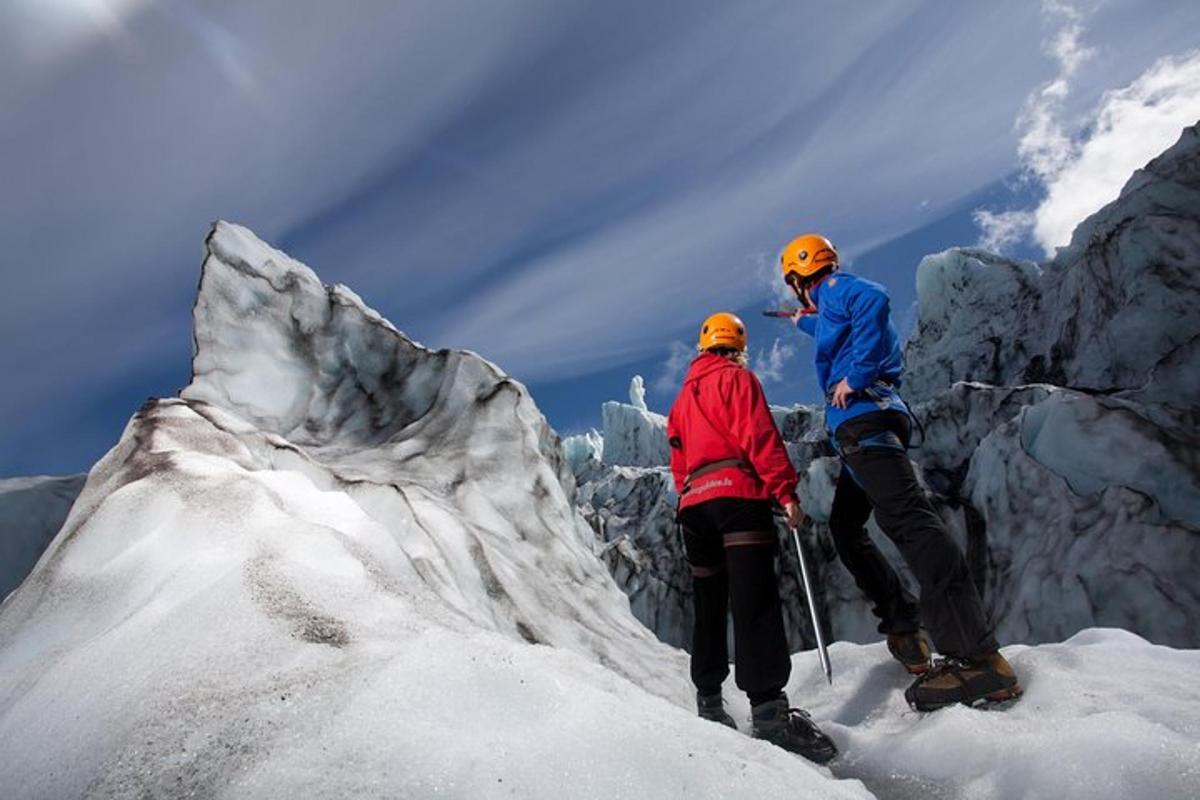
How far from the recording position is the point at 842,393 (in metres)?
3.28

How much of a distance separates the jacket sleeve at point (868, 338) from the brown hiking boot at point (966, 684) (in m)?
1.28

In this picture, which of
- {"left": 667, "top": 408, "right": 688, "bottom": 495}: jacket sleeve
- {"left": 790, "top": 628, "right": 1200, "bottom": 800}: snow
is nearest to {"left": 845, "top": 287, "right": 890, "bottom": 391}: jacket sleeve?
{"left": 667, "top": 408, "right": 688, "bottom": 495}: jacket sleeve

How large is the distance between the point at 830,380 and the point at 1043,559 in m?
10.4

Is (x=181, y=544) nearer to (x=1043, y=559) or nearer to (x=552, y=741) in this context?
(x=552, y=741)

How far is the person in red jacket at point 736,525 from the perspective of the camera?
9.68 ft

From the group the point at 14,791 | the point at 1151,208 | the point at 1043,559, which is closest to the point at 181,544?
the point at 14,791

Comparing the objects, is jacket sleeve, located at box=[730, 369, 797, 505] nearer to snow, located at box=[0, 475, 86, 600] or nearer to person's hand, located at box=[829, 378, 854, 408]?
person's hand, located at box=[829, 378, 854, 408]

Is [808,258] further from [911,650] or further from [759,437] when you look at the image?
[911,650]

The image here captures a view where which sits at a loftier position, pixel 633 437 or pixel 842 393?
pixel 633 437

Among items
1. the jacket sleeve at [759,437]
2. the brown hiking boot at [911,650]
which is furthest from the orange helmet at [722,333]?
the brown hiking boot at [911,650]

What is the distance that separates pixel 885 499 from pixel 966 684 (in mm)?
817

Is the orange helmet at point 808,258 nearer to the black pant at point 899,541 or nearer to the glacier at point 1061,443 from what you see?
the black pant at point 899,541

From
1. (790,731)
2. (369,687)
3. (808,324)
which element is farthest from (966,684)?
(369,687)

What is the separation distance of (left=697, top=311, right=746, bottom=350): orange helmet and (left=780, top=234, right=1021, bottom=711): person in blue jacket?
1.26 ft
